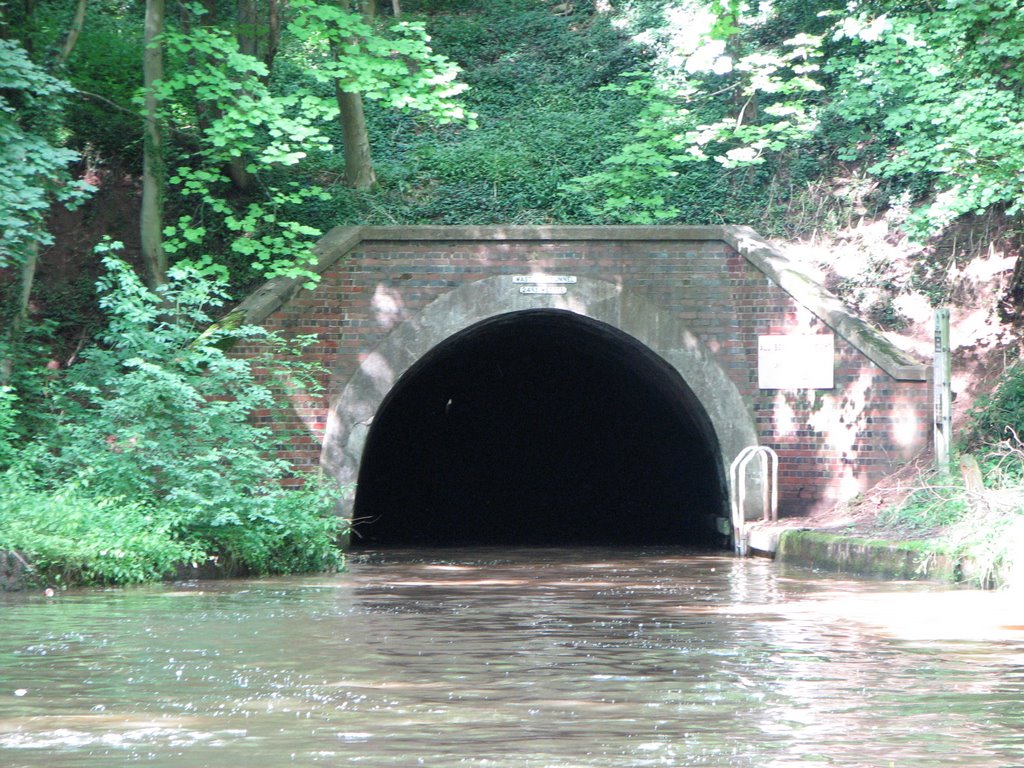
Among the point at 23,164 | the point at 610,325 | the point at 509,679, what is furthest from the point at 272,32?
the point at 509,679

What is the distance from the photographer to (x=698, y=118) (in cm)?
1991

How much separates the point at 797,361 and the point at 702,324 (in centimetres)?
107

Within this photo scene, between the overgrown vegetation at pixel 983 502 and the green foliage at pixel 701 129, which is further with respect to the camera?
the green foliage at pixel 701 129

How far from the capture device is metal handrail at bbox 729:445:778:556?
1430 cm

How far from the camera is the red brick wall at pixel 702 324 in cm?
1429

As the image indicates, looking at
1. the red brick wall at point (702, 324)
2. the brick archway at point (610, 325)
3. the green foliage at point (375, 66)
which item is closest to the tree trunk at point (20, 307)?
the red brick wall at point (702, 324)

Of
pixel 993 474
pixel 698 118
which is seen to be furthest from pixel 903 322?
pixel 698 118

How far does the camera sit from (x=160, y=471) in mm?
11633

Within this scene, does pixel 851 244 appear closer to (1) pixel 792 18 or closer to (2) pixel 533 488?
(1) pixel 792 18

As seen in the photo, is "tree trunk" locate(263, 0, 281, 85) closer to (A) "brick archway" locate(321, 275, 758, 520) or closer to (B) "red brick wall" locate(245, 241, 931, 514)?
(B) "red brick wall" locate(245, 241, 931, 514)

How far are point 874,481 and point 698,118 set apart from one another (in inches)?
295

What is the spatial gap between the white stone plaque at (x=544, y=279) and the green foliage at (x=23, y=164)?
4.47 metres

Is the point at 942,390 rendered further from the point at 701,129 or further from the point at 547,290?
the point at 701,129

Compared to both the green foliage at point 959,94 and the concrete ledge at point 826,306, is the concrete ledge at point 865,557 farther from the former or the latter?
the green foliage at point 959,94
